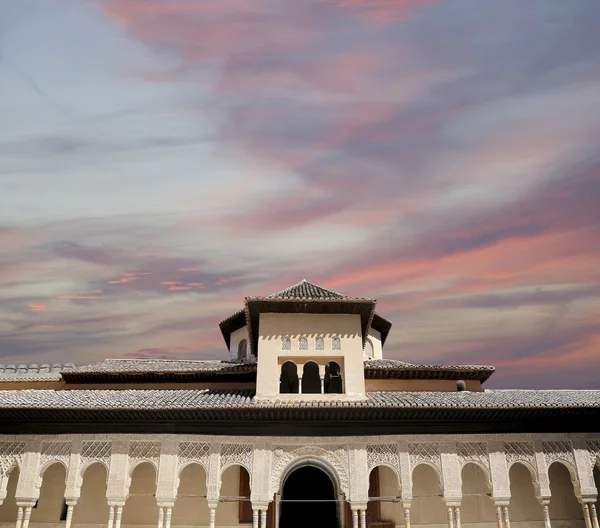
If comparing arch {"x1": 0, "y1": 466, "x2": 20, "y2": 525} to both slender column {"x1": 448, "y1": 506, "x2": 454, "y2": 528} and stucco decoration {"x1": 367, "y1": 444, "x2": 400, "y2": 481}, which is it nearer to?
stucco decoration {"x1": 367, "y1": 444, "x2": 400, "y2": 481}

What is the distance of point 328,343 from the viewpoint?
45.1 ft

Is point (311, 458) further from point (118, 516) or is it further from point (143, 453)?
point (118, 516)

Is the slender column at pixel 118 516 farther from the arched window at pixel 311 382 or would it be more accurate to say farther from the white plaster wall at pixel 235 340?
the white plaster wall at pixel 235 340

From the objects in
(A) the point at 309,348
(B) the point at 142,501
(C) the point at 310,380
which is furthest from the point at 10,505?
(A) the point at 309,348

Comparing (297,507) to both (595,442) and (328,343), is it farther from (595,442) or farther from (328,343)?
(595,442)

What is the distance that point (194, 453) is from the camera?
482 inches

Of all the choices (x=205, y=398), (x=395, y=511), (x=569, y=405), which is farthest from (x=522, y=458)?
(x=205, y=398)

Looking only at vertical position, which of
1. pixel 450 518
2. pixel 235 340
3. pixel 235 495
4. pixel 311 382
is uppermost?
pixel 235 340

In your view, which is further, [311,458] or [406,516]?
[311,458]

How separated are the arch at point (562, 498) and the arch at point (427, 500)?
3.25 metres

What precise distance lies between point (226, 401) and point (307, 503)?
17.6 ft

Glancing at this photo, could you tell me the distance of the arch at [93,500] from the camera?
44.9 feet

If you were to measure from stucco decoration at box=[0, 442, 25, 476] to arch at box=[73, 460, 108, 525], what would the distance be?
6.14ft

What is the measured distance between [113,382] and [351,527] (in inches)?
346
